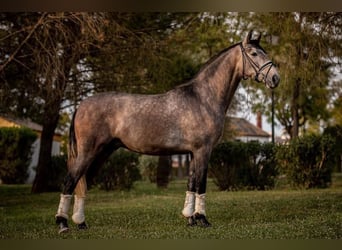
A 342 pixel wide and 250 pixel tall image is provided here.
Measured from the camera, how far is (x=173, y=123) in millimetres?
4863

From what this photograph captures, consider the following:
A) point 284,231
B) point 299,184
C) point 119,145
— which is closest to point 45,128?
point 119,145

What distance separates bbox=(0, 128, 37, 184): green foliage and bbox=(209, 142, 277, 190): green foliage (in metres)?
4.76

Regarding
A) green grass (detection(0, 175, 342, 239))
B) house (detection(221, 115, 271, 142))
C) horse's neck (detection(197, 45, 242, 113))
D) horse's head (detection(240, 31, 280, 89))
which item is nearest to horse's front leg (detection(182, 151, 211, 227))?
green grass (detection(0, 175, 342, 239))

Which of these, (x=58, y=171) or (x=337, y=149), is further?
(x=58, y=171)

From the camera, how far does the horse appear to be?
481cm

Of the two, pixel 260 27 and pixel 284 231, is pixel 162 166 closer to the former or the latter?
pixel 260 27

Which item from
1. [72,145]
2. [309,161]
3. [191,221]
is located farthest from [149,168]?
[191,221]

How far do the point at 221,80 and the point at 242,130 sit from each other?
23.6ft

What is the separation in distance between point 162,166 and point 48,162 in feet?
8.40

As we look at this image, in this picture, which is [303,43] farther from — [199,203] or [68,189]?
[68,189]

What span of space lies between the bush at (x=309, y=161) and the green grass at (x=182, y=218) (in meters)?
1.40

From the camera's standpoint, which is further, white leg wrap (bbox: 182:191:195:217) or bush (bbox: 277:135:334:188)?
bush (bbox: 277:135:334:188)

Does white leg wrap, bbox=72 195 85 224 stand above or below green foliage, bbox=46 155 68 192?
below

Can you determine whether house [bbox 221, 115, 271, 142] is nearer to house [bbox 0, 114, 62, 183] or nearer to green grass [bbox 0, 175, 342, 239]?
green grass [bbox 0, 175, 342, 239]
